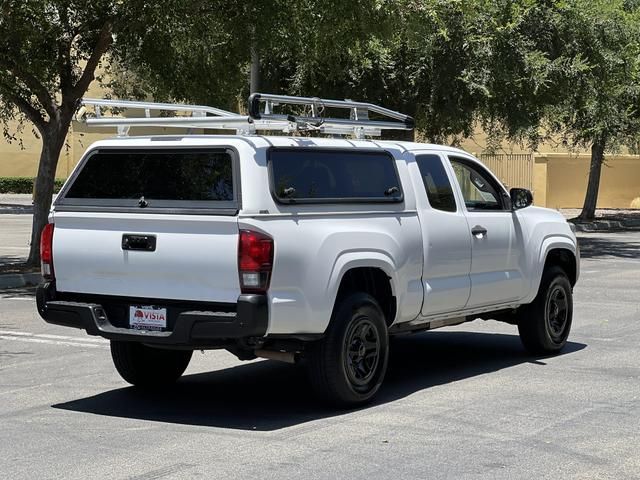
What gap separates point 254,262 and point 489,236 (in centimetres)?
301

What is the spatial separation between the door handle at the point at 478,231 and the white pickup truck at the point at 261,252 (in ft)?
0.11

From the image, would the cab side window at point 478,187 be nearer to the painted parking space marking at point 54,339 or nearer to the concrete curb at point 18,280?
the painted parking space marking at point 54,339

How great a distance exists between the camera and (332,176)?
8.52 metres

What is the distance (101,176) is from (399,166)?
7.64ft

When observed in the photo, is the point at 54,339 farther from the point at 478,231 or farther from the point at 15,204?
the point at 15,204

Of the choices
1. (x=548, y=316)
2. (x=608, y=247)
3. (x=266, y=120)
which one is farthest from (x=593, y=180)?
(x=266, y=120)

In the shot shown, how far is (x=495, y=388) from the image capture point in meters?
9.12

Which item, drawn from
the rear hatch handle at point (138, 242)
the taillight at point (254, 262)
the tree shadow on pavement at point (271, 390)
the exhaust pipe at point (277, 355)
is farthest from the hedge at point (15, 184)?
the taillight at point (254, 262)

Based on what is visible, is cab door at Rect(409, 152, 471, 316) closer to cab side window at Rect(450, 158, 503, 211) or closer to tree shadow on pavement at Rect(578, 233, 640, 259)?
cab side window at Rect(450, 158, 503, 211)

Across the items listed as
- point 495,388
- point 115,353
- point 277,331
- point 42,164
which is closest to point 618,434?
point 495,388

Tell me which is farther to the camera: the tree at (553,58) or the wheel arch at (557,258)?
the tree at (553,58)

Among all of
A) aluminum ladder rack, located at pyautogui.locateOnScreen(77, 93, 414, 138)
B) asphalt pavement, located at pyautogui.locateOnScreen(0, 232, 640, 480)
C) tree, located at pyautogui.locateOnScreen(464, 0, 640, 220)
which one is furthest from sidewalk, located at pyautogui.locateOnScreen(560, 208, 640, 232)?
aluminum ladder rack, located at pyautogui.locateOnScreen(77, 93, 414, 138)

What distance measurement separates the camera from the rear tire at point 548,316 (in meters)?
10.5

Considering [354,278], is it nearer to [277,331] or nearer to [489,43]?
[277,331]
